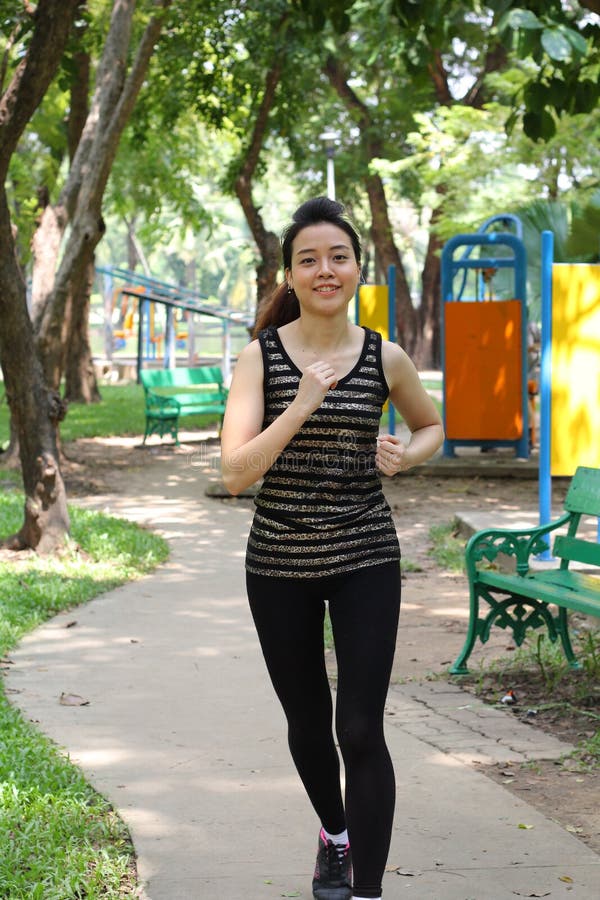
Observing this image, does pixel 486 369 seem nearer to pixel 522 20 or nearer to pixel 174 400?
pixel 174 400

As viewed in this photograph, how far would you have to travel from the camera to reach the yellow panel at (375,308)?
1571 centimetres

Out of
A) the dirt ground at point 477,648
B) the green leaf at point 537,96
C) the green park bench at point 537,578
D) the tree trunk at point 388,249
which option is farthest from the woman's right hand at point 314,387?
the tree trunk at point 388,249

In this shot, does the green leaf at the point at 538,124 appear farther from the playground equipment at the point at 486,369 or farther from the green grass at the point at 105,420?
the green grass at the point at 105,420

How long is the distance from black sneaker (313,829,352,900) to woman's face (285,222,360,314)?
1.42 metres

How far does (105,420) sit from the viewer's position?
21312mm

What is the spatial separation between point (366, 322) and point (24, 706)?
411 inches

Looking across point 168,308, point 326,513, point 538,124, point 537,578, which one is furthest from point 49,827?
point 168,308

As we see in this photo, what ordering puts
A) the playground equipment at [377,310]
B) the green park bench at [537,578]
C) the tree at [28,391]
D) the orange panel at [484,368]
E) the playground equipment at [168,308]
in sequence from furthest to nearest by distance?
1. the playground equipment at [168,308]
2. the playground equipment at [377,310]
3. the orange panel at [484,368]
4. the tree at [28,391]
5. the green park bench at [537,578]

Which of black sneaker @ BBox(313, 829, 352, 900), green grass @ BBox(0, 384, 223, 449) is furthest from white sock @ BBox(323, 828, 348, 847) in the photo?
green grass @ BBox(0, 384, 223, 449)

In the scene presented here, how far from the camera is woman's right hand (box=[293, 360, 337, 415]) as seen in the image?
3086mm

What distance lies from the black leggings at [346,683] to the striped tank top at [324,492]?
0.16 ft

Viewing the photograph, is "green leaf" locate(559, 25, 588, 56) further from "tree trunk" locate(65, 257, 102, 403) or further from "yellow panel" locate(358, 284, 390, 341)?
"tree trunk" locate(65, 257, 102, 403)

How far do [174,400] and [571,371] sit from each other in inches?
407

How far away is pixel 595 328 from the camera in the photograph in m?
8.38
